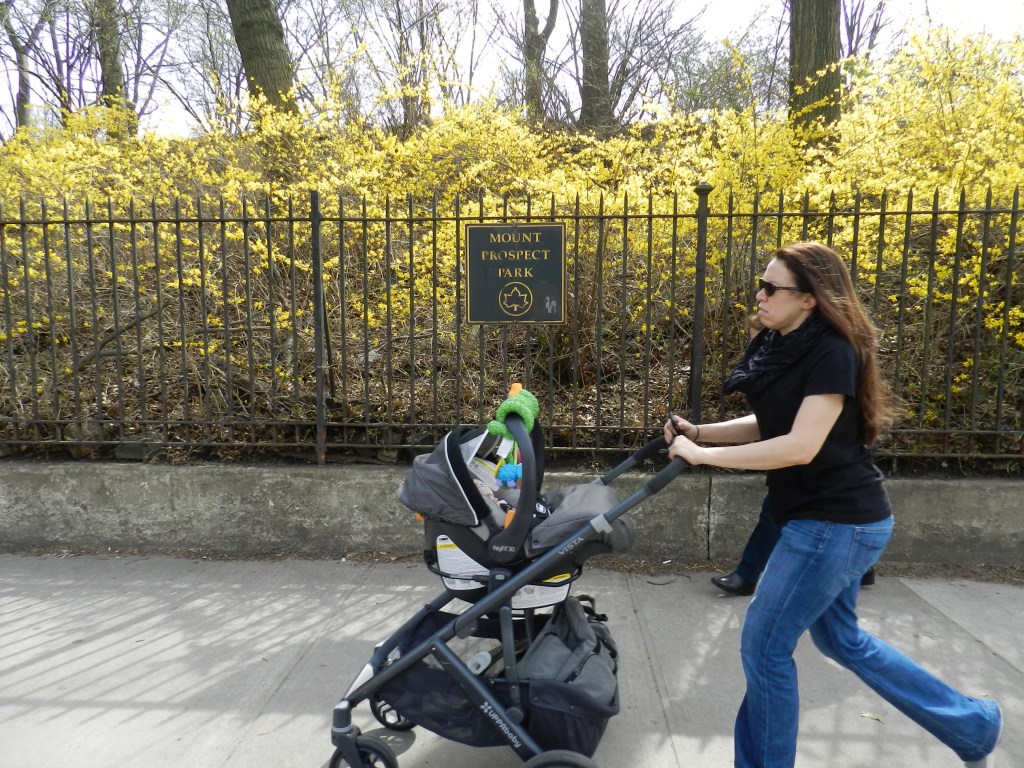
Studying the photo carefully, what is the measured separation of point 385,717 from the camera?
2.49 metres

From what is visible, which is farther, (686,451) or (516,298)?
(516,298)

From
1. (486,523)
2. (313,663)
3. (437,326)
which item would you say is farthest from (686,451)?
(437,326)

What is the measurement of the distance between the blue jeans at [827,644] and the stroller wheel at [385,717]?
3.65 ft

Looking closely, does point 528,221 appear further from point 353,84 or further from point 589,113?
point 589,113

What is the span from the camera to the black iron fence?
4.45 m

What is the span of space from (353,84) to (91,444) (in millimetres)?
6791

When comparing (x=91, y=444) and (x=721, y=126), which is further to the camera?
(x=721, y=126)

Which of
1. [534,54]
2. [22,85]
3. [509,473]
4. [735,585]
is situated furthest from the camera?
[22,85]

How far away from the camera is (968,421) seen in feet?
15.1

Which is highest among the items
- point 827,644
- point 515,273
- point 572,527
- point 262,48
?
point 262,48

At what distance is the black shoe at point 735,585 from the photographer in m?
3.90

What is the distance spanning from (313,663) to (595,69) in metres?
12.6

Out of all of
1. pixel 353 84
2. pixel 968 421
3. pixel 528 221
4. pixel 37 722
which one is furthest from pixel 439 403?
pixel 353 84

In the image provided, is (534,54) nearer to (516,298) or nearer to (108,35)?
(108,35)
